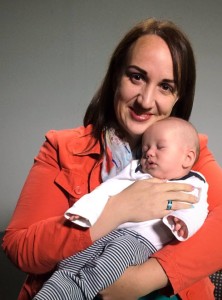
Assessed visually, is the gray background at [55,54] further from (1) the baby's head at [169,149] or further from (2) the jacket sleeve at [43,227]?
(1) the baby's head at [169,149]

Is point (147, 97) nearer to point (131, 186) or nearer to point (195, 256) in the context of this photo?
point (131, 186)

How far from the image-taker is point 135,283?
3.06 ft

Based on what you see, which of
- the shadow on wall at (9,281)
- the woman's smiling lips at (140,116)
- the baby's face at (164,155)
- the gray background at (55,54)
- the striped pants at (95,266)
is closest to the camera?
the striped pants at (95,266)

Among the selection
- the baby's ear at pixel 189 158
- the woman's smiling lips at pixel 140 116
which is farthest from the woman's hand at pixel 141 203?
the woman's smiling lips at pixel 140 116

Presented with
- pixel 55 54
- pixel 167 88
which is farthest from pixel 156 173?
pixel 55 54

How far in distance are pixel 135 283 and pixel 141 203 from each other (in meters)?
0.22

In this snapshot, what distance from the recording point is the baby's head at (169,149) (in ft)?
3.73

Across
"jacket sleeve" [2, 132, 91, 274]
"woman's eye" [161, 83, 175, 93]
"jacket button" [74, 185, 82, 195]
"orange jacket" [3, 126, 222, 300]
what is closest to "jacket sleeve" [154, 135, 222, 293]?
"orange jacket" [3, 126, 222, 300]

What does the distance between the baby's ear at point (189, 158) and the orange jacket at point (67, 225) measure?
0.10m

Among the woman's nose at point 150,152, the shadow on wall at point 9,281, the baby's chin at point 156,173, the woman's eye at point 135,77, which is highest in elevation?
the woman's eye at point 135,77

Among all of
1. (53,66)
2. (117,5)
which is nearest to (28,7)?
(53,66)

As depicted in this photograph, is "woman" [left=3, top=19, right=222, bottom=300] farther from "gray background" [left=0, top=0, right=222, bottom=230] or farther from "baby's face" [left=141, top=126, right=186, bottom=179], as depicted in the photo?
"gray background" [left=0, top=0, right=222, bottom=230]

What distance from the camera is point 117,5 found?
2.27 m

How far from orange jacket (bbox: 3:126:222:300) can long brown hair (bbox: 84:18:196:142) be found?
0.32ft
